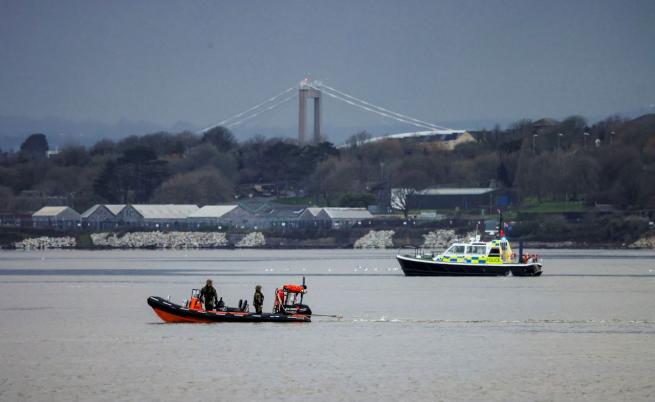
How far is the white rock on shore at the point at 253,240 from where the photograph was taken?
571 ft

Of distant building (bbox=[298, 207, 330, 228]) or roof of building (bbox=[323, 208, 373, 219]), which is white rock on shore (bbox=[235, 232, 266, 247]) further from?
roof of building (bbox=[323, 208, 373, 219])

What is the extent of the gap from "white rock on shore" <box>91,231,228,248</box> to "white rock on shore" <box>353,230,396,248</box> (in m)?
21.6

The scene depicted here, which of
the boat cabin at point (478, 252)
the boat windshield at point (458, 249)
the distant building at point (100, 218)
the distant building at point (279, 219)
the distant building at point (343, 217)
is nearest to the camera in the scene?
the boat cabin at point (478, 252)

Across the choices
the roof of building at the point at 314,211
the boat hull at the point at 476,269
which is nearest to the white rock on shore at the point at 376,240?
the roof of building at the point at 314,211

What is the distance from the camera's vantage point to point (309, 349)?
130 ft

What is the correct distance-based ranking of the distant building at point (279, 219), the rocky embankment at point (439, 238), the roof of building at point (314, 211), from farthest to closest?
the distant building at point (279, 219), the roof of building at point (314, 211), the rocky embankment at point (439, 238)

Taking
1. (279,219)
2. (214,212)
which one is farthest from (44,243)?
(279,219)

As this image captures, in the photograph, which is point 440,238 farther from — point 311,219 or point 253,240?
point 311,219

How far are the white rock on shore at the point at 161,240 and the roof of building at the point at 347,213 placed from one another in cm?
1509

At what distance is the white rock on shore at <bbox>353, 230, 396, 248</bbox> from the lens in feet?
540

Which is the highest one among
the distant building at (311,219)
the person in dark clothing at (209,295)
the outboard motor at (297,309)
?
the distant building at (311,219)

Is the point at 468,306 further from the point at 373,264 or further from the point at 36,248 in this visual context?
the point at 36,248

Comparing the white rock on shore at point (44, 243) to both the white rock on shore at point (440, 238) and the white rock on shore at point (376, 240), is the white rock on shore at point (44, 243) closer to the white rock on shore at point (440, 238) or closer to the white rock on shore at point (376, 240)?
the white rock on shore at point (376, 240)

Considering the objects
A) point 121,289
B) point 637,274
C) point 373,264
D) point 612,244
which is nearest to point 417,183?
point 612,244
